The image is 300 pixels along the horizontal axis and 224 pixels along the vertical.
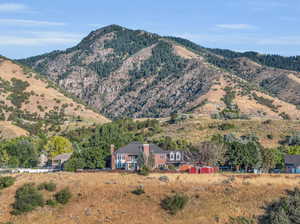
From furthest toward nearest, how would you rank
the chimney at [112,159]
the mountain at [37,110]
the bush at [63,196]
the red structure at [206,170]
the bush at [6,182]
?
the mountain at [37,110] → the chimney at [112,159] → the red structure at [206,170] → the bush at [6,182] → the bush at [63,196]

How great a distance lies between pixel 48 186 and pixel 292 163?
135 ft

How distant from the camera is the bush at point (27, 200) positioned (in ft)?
223

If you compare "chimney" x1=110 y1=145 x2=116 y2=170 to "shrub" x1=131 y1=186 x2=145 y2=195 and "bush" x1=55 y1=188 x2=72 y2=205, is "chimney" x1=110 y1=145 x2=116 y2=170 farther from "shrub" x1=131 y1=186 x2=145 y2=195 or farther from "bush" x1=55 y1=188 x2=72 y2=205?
"shrub" x1=131 y1=186 x2=145 y2=195

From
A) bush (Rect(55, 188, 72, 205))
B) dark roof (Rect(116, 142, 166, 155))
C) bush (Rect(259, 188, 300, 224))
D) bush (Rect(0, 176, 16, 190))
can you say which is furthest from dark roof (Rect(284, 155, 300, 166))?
bush (Rect(0, 176, 16, 190))

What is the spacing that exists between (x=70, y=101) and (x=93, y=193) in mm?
129738

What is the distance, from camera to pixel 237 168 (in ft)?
302

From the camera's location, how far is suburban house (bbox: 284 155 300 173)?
91419 mm

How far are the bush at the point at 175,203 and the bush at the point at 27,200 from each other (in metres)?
15.0

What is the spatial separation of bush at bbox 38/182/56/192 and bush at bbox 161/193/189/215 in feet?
48.4

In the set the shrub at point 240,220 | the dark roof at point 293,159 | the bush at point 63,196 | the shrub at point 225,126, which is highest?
the shrub at point 225,126

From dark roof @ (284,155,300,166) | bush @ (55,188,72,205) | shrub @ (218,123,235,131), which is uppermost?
shrub @ (218,123,235,131)

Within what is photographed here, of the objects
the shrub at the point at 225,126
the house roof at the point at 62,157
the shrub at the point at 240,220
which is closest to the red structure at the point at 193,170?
the shrub at the point at 240,220

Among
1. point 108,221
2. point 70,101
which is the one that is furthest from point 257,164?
point 70,101

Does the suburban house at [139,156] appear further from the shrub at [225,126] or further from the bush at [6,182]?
the shrub at [225,126]
